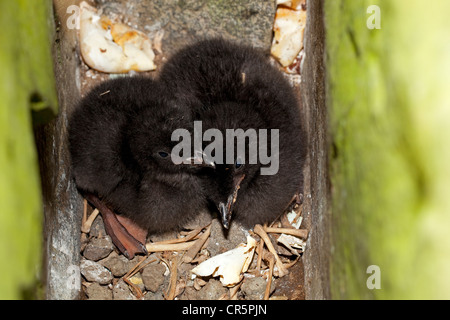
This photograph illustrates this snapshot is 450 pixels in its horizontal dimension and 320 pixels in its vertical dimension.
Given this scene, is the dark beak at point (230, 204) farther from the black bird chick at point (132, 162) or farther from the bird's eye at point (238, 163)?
the black bird chick at point (132, 162)

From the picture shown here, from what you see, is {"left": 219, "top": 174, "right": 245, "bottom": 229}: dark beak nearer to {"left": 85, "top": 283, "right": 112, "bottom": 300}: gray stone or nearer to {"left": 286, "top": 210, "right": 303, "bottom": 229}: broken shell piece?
{"left": 286, "top": 210, "right": 303, "bottom": 229}: broken shell piece

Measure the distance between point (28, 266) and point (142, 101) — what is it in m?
1.20

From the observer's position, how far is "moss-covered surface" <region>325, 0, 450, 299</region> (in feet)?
4.78

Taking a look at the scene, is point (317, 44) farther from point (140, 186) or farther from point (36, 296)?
point (36, 296)

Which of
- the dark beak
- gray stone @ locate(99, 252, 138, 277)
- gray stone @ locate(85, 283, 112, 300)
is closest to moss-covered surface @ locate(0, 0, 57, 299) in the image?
gray stone @ locate(85, 283, 112, 300)

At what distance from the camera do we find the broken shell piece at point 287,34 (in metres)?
3.27

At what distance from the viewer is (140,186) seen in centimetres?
279

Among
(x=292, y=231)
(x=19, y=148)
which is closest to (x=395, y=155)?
(x=19, y=148)

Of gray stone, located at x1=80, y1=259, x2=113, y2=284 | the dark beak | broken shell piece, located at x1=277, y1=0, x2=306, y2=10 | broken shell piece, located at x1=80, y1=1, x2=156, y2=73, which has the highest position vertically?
broken shell piece, located at x1=277, y1=0, x2=306, y2=10

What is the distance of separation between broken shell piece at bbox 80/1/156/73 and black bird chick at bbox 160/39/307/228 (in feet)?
1.34

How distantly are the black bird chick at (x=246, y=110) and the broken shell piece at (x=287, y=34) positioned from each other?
0.38 m

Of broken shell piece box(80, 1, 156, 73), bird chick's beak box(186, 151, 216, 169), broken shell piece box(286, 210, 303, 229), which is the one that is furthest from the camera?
broken shell piece box(80, 1, 156, 73)

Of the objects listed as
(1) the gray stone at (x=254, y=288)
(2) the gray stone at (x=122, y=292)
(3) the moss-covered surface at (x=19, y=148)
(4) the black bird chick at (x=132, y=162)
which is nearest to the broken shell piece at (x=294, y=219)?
(1) the gray stone at (x=254, y=288)

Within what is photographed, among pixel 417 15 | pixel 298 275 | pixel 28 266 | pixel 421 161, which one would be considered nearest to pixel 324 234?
pixel 298 275
